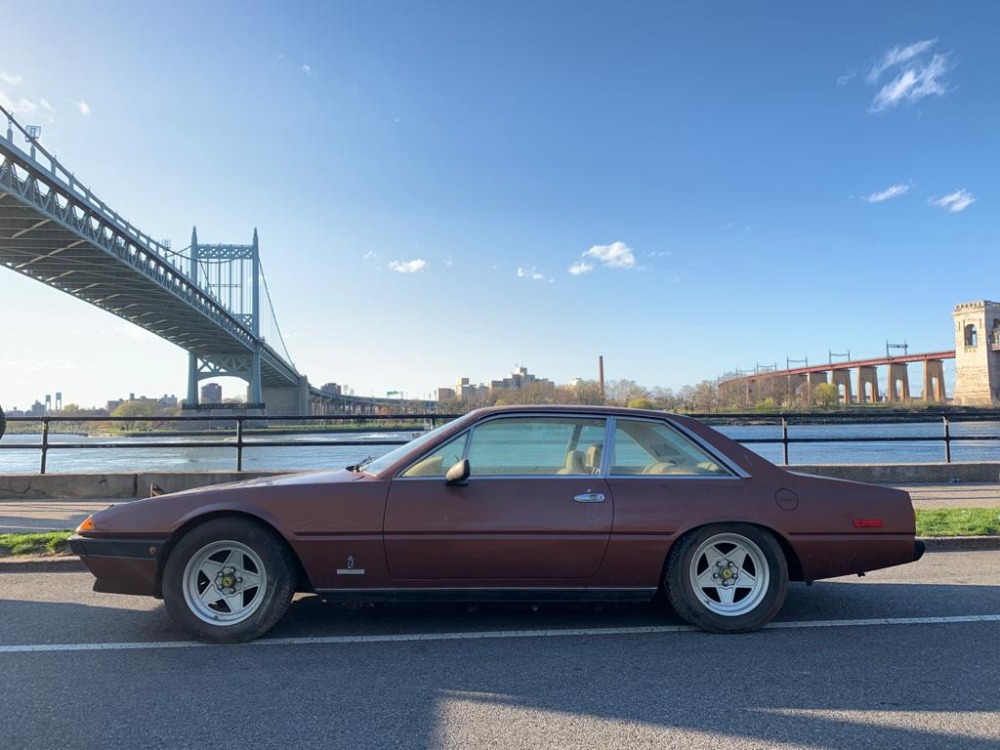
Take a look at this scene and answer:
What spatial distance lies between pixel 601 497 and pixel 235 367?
2568 inches

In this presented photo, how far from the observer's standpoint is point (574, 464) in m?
4.11

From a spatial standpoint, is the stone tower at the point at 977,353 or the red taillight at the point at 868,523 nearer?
the red taillight at the point at 868,523

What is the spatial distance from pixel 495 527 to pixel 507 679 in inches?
31.5

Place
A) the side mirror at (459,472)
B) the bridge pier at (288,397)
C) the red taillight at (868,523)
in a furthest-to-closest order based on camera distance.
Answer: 1. the bridge pier at (288,397)
2. the red taillight at (868,523)
3. the side mirror at (459,472)

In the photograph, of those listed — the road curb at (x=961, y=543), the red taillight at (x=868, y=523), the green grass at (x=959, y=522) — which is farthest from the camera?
the green grass at (x=959, y=522)

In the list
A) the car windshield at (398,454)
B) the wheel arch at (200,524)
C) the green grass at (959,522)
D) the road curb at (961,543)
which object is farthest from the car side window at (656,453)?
the green grass at (959,522)

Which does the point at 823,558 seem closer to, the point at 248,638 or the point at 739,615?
the point at 739,615

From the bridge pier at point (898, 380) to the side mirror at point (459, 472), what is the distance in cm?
9790

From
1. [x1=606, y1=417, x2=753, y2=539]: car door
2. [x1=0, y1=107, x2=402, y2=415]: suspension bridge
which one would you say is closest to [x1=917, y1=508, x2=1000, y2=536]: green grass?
[x1=606, y1=417, x2=753, y2=539]: car door

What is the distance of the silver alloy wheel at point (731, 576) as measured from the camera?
3947mm

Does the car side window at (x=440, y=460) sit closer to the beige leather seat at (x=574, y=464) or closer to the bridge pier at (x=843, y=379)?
the beige leather seat at (x=574, y=464)

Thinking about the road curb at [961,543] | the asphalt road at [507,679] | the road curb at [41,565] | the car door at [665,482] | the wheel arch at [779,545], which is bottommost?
the asphalt road at [507,679]

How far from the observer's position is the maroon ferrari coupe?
377cm

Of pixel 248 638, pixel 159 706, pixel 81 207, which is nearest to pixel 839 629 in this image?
pixel 248 638
